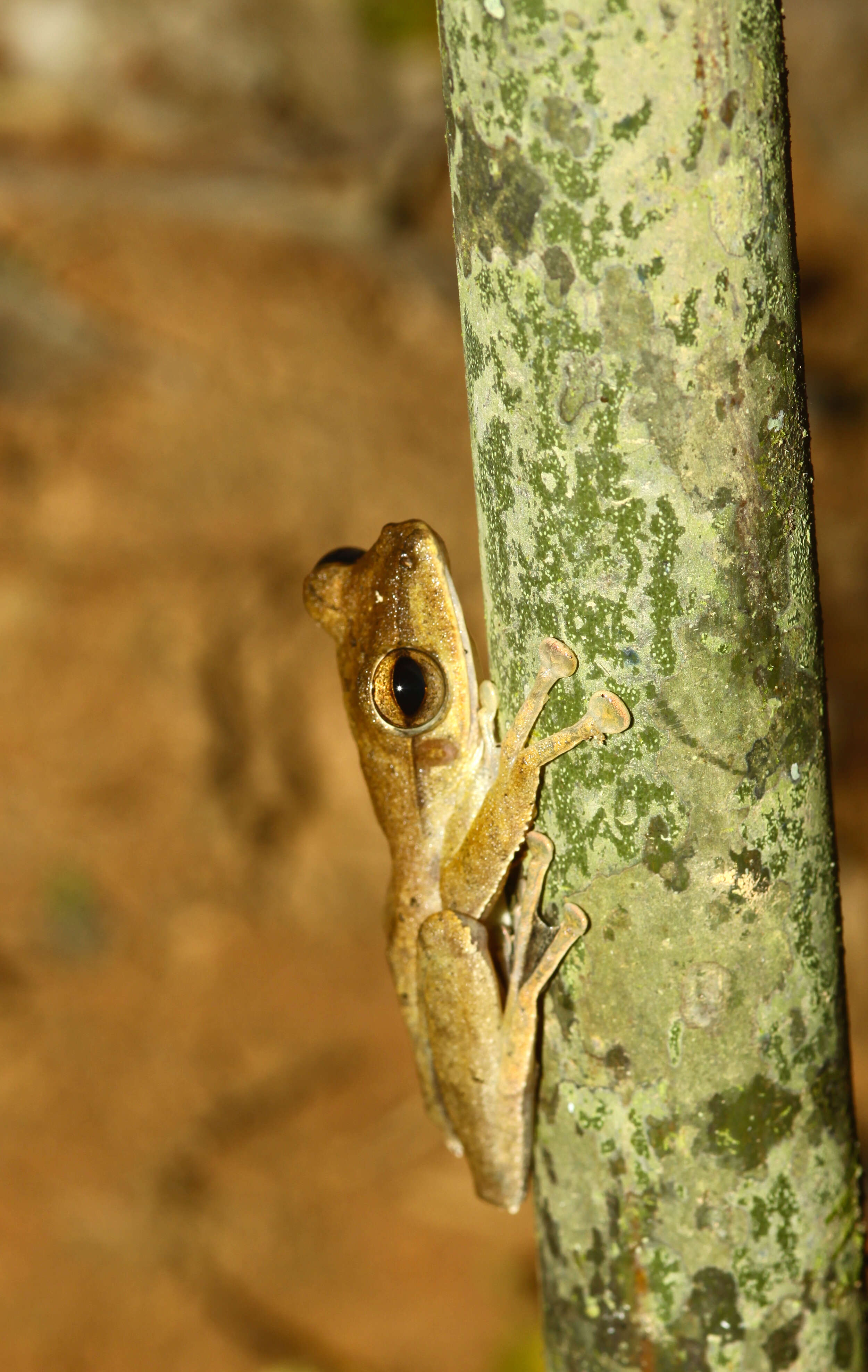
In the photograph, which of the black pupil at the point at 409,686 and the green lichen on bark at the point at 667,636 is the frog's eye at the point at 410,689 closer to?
the black pupil at the point at 409,686

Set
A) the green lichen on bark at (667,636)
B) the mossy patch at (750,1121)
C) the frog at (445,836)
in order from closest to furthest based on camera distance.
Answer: the green lichen on bark at (667,636) → the mossy patch at (750,1121) → the frog at (445,836)

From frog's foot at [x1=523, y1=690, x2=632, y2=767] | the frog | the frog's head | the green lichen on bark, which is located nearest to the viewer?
the green lichen on bark

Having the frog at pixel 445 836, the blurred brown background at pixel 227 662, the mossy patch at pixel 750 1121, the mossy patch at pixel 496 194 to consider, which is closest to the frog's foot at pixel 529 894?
the frog at pixel 445 836

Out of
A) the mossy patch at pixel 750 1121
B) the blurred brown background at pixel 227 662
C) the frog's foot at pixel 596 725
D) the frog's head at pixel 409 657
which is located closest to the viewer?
the frog's foot at pixel 596 725

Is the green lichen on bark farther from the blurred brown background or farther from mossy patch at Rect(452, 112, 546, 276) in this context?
the blurred brown background

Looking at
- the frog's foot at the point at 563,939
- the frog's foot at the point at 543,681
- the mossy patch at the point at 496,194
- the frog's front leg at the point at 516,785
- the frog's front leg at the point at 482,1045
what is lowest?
the frog's front leg at the point at 482,1045

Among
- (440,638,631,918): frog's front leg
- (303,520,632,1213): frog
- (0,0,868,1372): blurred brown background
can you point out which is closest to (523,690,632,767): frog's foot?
(440,638,631,918): frog's front leg

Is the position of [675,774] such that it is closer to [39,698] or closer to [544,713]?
[544,713]
